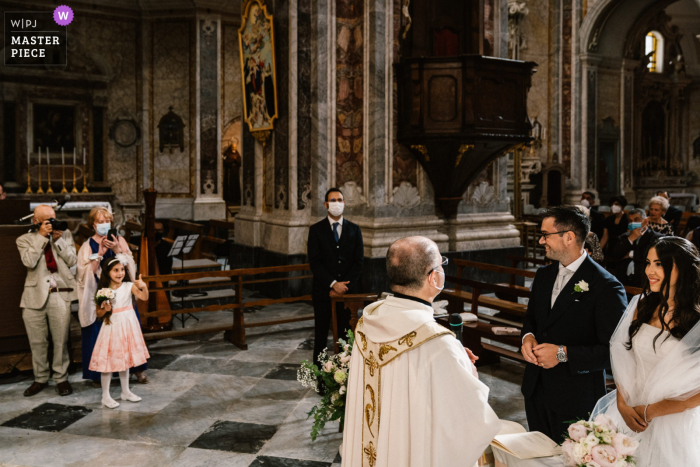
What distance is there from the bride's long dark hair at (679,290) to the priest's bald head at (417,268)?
96cm

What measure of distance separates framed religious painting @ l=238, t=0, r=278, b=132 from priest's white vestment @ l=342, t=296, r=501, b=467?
688 centimetres

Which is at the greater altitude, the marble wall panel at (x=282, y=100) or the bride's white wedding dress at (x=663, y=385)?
the marble wall panel at (x=282, y=100)

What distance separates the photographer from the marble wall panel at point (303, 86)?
856 centimetres

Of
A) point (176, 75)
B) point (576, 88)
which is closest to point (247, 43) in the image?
point (176, 75)

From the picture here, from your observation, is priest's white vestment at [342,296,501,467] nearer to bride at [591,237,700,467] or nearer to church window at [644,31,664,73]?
bride at [591,237,700,467]

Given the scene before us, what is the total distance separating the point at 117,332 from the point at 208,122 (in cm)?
1057

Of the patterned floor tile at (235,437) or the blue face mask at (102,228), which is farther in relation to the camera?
the blue face mask at (102,228)

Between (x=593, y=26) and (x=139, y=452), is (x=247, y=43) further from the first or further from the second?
(x=593, y=26)

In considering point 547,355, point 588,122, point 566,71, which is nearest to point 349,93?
point 547,355

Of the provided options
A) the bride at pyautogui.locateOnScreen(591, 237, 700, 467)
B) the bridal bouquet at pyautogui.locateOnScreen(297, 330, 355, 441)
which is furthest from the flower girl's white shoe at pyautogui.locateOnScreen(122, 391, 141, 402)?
the bride at pyautogui.locateOnScreen(591, 237, 700, 467)

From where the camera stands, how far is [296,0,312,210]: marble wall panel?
856cm

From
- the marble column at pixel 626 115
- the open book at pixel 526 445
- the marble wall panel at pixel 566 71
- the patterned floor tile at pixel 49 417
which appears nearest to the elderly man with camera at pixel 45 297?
the patterned floor tile at pixel 49 417

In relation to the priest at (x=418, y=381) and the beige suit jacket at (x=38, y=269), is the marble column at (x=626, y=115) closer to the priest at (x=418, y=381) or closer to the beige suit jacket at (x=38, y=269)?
the beige suit jacket at (x=38, y=269)

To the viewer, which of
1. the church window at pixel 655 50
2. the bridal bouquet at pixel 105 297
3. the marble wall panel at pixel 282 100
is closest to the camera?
the bridal bouquet at pixel 105 297
